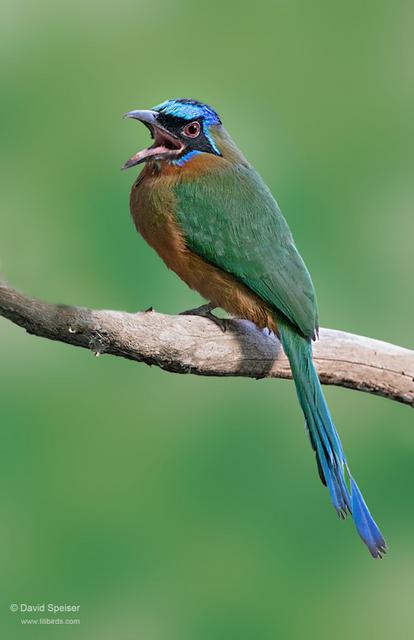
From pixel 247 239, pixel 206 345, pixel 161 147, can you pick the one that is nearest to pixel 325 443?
pixel 206 345

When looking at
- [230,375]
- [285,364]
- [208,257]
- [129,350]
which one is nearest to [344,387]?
[285,364]

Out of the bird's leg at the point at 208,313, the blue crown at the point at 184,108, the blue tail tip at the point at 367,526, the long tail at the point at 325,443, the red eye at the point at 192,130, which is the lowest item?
the blue tail tip at the point at 367,526

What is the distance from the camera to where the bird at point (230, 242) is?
272cm

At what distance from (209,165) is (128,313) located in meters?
0.67

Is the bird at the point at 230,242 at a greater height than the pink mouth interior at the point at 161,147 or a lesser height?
lesser

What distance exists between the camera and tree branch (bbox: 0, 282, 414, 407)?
7.59ft

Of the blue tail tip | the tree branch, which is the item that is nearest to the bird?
the blue tail tip

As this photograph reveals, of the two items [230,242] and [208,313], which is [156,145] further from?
[208,313]

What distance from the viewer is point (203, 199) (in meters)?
2.85

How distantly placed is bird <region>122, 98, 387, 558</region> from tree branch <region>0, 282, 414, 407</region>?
4.2 inches

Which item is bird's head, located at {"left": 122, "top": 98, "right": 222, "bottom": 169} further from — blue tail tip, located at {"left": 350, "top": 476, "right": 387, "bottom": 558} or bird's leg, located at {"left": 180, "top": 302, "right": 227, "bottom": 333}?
blue tail tip, located at {"left": 350, "top": 476, "right": 387, "bottom": 558}

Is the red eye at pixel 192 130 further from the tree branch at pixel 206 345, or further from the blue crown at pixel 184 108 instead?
the tree branch at pixel 206 345

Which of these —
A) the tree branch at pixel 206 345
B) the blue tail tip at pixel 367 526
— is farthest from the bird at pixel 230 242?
the tree branch at pixel 206 345

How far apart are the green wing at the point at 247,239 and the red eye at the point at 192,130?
0.47 ft
